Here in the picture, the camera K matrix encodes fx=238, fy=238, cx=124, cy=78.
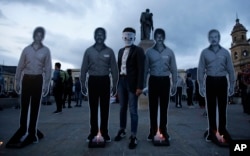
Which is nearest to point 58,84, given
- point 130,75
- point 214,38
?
point 130,75

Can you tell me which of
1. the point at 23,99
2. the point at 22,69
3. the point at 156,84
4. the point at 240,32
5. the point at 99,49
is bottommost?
the point at 23,99

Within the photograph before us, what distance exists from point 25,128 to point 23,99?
0.56 metres

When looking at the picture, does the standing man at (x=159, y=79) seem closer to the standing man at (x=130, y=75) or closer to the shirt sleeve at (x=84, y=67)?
the standing man at (x=130, y=75)

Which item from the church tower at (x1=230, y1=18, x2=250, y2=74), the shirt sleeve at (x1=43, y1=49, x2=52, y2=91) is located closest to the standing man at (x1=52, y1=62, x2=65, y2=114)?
the shirt sleeve at (x1=43, y1=49, x2=52, y2=91)

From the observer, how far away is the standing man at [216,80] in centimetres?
463

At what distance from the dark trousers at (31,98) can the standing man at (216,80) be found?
10.7 ft

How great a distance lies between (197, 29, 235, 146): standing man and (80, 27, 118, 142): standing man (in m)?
1.79

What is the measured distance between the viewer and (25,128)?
15.0ft

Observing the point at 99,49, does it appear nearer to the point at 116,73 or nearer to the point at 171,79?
the point at 116,73

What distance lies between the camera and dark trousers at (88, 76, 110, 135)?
457cm

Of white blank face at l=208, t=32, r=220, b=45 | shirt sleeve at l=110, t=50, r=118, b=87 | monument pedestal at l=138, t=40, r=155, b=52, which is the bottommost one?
shirt sleeve at l=110, t=50, r=118, b=87

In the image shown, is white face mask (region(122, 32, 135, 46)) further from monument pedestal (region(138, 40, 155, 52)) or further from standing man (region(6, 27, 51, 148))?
monument pedestal (region(138, 40, 155, 52))

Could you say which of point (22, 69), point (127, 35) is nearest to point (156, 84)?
point (127, 35)

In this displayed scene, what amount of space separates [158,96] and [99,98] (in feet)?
3.83
